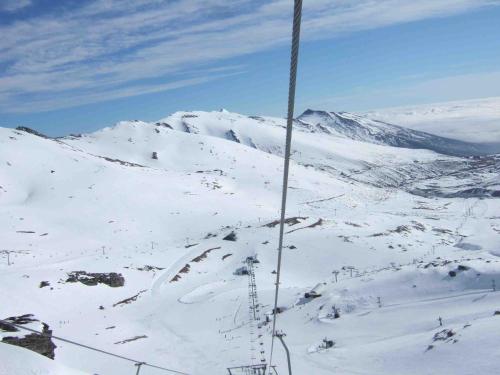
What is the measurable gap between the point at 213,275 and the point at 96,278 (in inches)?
548

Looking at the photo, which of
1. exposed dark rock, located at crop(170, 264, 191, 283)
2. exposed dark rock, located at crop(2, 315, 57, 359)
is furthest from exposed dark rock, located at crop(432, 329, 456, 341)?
exposed dark rock, located at crop(170, 264, 191, 283)

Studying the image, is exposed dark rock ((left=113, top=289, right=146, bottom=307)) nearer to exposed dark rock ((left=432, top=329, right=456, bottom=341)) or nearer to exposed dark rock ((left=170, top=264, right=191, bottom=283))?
exposed dark rock ((left=170, top=264, right=191, bottom=283))

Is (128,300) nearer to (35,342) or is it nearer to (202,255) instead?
(202,255)

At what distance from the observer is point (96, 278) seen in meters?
50.5

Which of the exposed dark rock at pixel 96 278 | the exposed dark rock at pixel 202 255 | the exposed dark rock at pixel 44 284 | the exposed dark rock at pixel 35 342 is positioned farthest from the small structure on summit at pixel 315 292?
the exposed dark rock at pixel 44 284

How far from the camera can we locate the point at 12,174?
10506 centimetres

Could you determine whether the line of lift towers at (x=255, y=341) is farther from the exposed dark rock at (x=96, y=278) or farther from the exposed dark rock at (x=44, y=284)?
the exposed dark rock at (x=44, y=284)

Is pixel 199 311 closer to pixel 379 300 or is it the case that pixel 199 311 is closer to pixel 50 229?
pixel 379 300

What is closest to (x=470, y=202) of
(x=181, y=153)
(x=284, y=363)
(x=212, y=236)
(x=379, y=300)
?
(x=181, y=153)

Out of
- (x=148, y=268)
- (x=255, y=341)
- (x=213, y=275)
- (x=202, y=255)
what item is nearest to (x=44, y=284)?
(x=148, y=268)

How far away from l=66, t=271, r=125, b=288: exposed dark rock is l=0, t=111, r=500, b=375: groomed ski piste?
0.22 meters

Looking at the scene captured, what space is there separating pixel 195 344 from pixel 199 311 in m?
8.72

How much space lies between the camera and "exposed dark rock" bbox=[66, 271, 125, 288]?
161ft

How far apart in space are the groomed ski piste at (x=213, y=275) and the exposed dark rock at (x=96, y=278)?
22 centimetres
